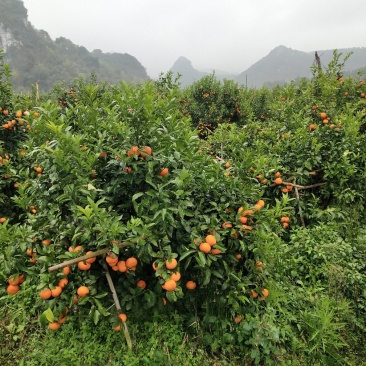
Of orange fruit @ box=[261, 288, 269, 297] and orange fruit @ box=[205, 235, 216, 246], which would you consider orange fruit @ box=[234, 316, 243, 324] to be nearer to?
orange fruit @ box=[261, 288, 269, 297]

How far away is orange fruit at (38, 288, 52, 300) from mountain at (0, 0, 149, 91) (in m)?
62.0

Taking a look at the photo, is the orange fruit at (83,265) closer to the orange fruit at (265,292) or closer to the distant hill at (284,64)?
the orange fruit at (265,292)

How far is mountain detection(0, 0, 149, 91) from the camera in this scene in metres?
60.3

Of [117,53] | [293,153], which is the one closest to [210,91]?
[293,153]

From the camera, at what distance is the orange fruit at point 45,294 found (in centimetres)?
189

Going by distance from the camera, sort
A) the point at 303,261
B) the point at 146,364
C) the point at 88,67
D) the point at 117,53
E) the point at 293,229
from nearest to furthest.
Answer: the point at 146,364, the point at 303,261, the point at 293,229, the point at 88,67, the point at 117,53

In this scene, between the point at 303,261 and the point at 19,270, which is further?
the point at 303,261

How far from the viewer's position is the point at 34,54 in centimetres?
6688

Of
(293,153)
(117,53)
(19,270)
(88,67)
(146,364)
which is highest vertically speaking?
(117,53)

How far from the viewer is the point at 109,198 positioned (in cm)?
217

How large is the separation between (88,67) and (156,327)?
9056cm

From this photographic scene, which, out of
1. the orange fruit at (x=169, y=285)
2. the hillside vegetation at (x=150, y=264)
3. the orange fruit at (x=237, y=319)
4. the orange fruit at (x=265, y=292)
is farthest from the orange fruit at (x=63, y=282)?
the orange fruit at (x=265, y=292)

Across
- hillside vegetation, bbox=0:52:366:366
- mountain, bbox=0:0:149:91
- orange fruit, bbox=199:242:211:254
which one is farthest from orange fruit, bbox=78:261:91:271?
mountain, bbox=0:0:149:91

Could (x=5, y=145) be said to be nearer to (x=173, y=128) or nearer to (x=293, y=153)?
(x=173, y=128)
